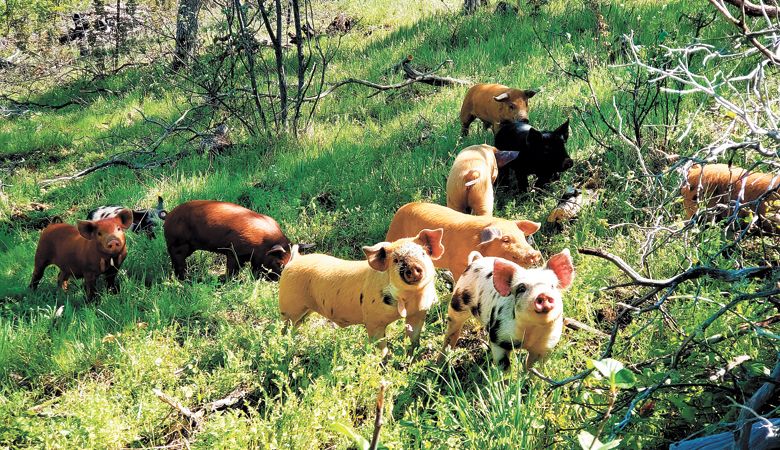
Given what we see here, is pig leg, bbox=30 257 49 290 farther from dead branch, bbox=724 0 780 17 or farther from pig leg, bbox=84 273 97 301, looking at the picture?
dead branch, bbox=724 0 780 17

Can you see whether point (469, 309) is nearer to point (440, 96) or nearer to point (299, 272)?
point (299, 272)

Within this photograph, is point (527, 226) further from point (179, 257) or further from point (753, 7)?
point (179, 257)

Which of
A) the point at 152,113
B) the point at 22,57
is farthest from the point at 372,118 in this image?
the point at 22,57

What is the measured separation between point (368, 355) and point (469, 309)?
72 cm

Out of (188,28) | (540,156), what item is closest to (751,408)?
(540,156)

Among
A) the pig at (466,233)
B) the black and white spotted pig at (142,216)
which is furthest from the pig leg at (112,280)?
the pig at (466,233)

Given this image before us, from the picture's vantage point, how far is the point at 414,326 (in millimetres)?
4262

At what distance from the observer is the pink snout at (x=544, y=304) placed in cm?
337

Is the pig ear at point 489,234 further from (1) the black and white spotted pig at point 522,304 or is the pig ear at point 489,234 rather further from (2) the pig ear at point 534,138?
(2) the pig ear at point 534,138

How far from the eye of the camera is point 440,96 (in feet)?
30.0

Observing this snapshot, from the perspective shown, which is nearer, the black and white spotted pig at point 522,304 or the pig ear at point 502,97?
the black and white spotted pig at point 522,304

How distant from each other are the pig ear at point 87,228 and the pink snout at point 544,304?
13.6 feet

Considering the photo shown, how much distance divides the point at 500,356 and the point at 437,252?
0.80 metres

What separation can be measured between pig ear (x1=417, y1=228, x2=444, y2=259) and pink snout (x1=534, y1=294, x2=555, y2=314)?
3.11ft
